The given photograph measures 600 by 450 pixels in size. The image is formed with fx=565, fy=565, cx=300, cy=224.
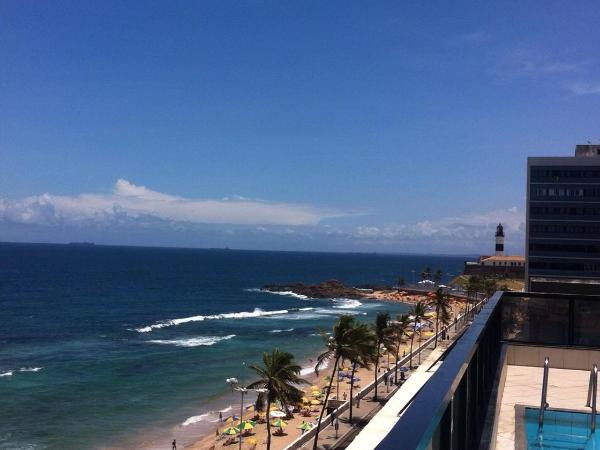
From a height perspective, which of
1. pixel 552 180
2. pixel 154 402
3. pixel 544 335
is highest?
pixel 552 180

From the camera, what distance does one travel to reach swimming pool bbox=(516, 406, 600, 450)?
902cm

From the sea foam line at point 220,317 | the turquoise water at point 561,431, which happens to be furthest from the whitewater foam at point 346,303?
the turquoise water at point 561,431

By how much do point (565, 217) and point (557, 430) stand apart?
7808cm

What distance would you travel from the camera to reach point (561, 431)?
9641 mm

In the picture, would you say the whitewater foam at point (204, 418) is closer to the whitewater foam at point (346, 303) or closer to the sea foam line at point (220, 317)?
the sea foam line at point (220, 317)

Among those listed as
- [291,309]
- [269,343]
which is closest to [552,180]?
[269,343]

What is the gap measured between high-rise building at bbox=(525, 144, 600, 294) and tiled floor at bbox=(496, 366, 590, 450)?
71.5 metres

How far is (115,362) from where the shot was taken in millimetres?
Answer: 59844

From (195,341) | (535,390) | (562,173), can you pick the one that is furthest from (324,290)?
(535,390)

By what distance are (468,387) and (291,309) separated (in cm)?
10825

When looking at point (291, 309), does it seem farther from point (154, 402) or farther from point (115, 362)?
point (154, 402)

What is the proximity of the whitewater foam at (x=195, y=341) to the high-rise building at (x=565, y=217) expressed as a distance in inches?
1720

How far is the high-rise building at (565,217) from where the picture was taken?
79.6 meters

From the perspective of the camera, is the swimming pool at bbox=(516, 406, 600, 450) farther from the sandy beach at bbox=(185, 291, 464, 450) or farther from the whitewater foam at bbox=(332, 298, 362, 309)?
the whitewater foam at bbox=(332, 298, 362, 309)
